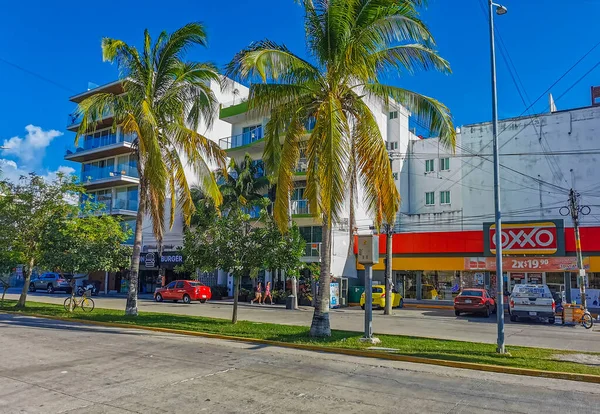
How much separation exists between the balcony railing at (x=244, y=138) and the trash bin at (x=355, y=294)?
1402 cm

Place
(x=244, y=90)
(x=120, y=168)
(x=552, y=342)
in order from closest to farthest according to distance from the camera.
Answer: (x=552, y=342)
(x=120, y=168)
(x=244, y=90)

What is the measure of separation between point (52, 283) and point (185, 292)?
57.0 ft

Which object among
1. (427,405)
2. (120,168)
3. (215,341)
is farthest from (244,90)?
(427,405)

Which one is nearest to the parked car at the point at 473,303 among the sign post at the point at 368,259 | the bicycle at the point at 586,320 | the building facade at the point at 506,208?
the bicycle at the point at 586,320

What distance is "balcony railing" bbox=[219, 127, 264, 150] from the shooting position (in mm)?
37844

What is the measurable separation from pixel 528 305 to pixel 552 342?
6.74 metres

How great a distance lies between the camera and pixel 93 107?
57.9 ft

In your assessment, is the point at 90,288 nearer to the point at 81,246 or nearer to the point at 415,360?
the point at 81,246

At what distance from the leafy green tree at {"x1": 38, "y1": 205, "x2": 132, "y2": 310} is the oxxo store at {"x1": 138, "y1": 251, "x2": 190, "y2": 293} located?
17465 millimetres

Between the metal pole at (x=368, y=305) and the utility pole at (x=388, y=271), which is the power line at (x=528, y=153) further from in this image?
the metal pole at (x=368, y=305)

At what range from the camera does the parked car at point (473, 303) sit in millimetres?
24156

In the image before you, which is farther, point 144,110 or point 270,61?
point 144,110

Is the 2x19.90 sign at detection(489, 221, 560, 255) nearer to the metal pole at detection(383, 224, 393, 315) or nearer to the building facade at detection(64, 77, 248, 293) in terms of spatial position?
the metal pole at detection(383, 224, 393, 315)

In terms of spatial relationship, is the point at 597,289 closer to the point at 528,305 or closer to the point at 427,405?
the point at 528,305
